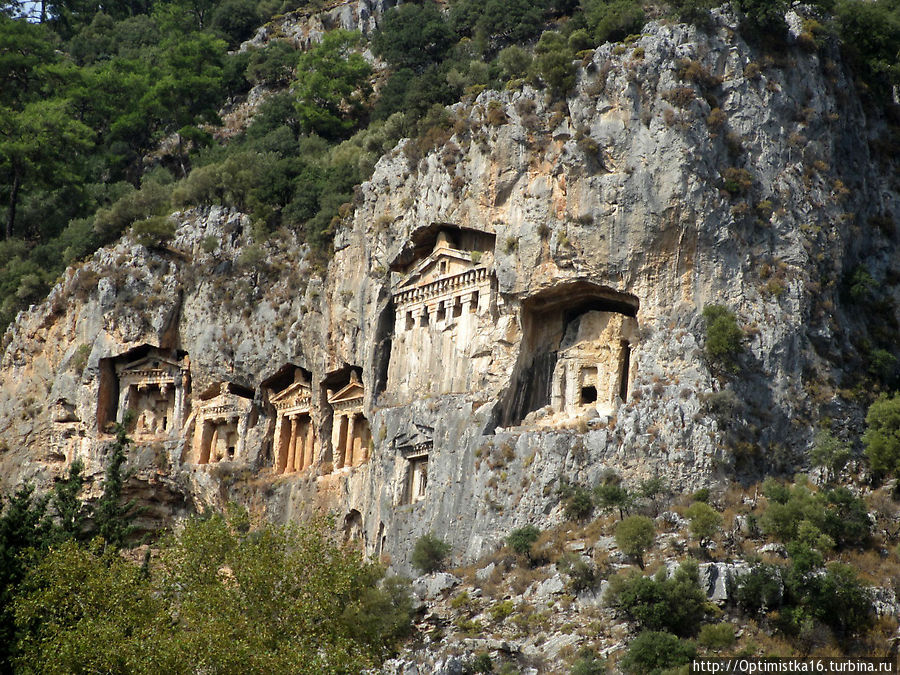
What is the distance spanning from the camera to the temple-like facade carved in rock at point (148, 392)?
68.8 m

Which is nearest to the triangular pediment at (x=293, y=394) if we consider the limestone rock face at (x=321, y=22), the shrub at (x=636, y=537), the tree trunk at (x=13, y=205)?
the shrub at (x=636, y=537)

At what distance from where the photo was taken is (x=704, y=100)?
53938mm

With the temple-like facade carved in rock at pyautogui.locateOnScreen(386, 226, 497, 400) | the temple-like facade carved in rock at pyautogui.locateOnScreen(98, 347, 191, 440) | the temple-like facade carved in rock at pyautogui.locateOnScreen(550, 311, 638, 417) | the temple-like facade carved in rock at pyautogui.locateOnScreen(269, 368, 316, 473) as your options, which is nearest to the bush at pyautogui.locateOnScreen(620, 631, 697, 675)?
the temple-like facade carved in rock at pyautogui.locateOnScreen(550, 311, 638, 417)

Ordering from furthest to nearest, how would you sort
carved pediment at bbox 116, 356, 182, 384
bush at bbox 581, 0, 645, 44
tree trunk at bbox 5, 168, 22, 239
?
1. tree trunk at bbox 5, 168, 22, 239
2. carved pediment at bbox 116, 356, 182, 384
3. bush at bbox 581, 0, 645, 44

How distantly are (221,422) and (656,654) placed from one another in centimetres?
3214

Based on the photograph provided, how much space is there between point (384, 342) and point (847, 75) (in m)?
23.3

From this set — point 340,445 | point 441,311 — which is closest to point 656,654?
point 441,311

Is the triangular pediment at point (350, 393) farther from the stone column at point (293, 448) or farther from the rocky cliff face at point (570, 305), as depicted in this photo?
the stone column at point (293, 448)

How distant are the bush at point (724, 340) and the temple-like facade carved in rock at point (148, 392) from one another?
29.7 m

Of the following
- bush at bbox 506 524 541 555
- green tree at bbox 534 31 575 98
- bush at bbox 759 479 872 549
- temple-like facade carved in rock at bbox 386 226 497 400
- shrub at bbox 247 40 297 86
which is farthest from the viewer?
shrub at bbox 247 40 297 86

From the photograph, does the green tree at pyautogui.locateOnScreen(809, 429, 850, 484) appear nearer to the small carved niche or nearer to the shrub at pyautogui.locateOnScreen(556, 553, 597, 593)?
the shrub at pyautogui.locateOnScreen(556, 553, 597, 593)

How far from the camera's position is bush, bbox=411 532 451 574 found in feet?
165

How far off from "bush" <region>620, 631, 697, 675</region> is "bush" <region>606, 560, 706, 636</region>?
1065mm

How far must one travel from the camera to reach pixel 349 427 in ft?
206
